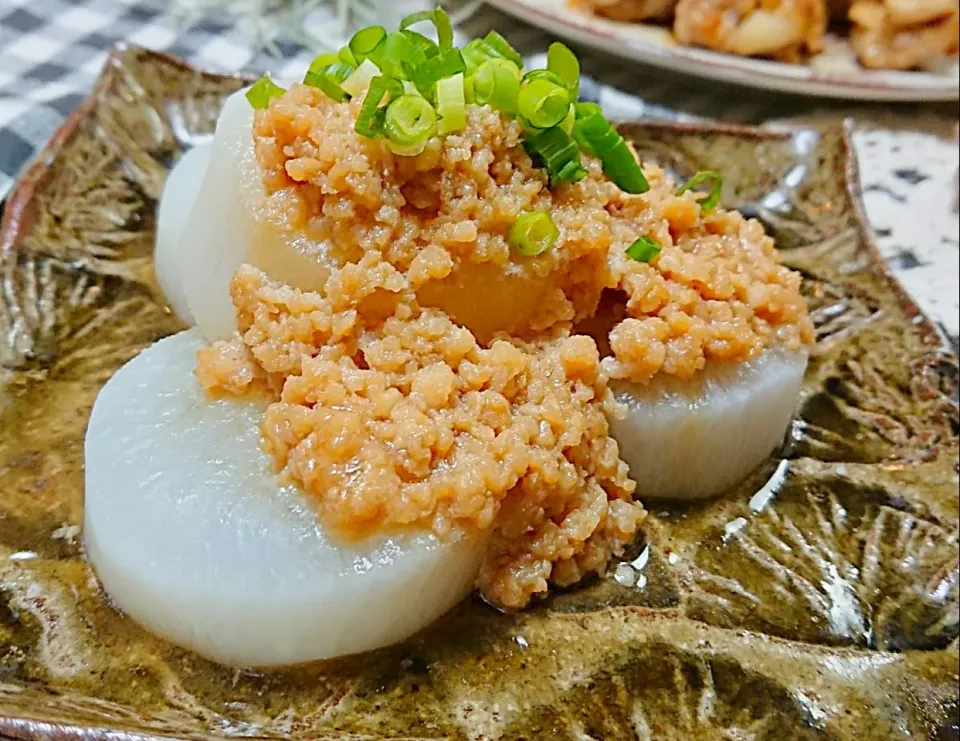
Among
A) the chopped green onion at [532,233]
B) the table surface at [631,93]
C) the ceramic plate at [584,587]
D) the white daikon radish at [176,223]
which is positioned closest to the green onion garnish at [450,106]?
the chopped green onion at [532,233]

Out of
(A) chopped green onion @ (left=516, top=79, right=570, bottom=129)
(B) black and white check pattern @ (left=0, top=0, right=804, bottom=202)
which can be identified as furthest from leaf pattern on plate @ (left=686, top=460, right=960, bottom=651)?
(B) black and white check pattern @ (left=0, top=0, right=804, bottom=202)

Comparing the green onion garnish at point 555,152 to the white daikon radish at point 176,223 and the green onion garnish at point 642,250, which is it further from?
the white daikon radish at point 176,223

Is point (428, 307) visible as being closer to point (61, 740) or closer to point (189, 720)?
point (189, 720)

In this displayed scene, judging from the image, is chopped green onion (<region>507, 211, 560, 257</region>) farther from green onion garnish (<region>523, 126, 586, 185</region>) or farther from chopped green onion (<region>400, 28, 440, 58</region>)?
chopped green onion (<region>400, 28, 440, 58</region>)

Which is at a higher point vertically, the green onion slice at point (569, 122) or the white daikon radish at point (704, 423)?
the green onion slice at point (569, 122)

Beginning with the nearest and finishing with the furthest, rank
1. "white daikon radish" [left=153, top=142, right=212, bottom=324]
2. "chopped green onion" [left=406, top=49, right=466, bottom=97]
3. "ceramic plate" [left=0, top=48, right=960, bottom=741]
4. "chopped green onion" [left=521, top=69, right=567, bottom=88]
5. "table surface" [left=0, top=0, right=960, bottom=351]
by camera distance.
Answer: "ceramic plate" [left=0, top=48, right=960, bottom=741]
"chopped green onion" [left=406, top=49, right=466, bottom=97]
"chopped green onion" [left=521, top=69, right=567, bottom=88]
"white daikon radish" [left=153, top=142, right=212, bottom=324]
"table surface" [left=0, top=0, right=960, bottom=351]

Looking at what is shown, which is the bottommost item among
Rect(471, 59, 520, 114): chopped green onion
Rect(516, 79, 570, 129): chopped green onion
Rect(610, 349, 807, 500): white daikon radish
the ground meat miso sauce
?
Rect(610, 349, 807, 500): white daikon radish
